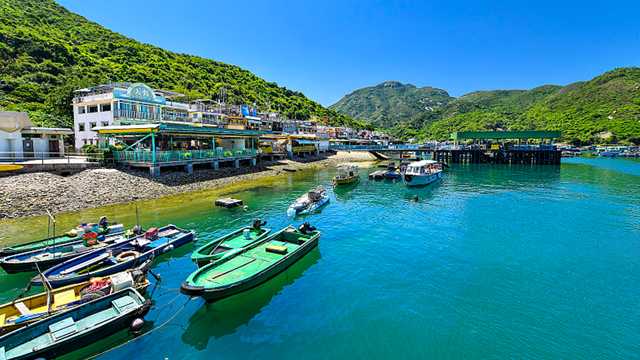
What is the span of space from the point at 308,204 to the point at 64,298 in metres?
18.9

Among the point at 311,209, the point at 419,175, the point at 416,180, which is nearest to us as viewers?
the point at 311,209

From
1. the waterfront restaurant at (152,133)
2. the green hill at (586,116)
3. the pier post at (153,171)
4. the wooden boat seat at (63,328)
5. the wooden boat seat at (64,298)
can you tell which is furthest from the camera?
the green hill at (586,116)

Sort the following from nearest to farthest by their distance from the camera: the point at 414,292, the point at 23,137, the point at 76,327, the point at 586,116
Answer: the point at 76,327 < the point at 414,292 < the point at 23,137 < the point at 586,116

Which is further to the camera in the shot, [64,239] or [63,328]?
[64,239]

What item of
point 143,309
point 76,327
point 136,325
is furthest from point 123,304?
point 76,327

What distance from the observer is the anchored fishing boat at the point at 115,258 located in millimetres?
12016

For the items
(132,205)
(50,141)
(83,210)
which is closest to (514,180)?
(132,205)

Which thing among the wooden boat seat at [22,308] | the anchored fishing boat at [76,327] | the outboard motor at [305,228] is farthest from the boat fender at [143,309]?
the outboard motor at [305,228]

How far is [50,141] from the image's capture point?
3528 cm

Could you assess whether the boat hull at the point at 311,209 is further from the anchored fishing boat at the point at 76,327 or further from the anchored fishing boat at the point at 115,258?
the anchored fishing boat at the point at 76,327

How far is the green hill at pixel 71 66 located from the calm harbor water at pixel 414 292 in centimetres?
5007

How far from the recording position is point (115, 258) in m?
14.1

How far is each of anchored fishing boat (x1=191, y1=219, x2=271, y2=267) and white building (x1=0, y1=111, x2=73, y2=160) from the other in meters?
25.6

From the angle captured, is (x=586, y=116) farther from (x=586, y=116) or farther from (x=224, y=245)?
(x=224, y=245)
